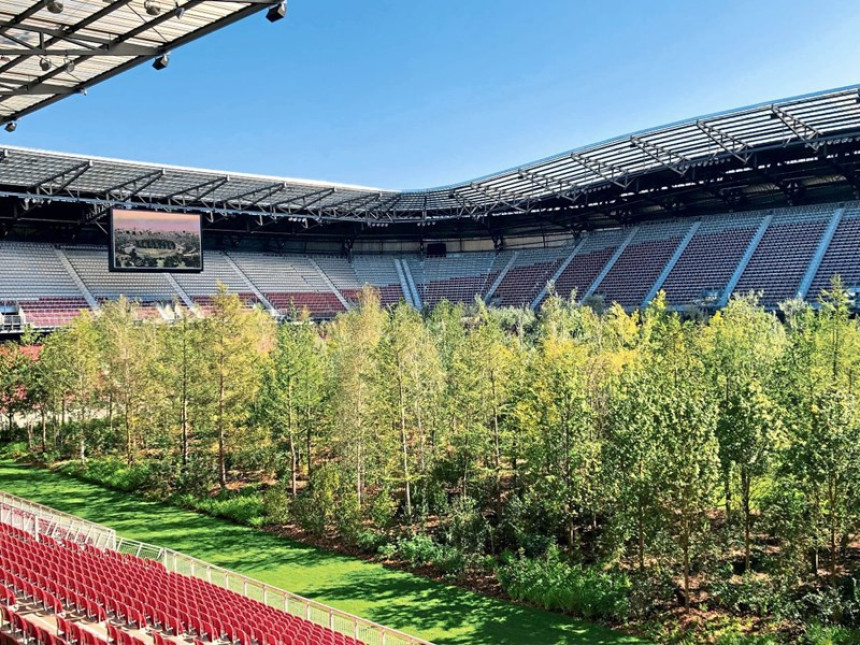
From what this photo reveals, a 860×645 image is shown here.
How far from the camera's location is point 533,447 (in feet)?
66.1

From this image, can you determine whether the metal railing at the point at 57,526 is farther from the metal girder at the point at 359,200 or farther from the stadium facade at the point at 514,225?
the metal girder at the point at 359,200

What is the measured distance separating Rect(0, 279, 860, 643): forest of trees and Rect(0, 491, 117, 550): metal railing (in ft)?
20.6

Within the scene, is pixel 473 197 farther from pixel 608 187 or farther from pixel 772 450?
pixel 772 450

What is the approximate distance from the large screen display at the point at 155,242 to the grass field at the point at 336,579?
1140 inches

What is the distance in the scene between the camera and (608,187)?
206 feet

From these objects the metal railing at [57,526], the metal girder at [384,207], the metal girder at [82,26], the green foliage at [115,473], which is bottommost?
the green foliage at [115,473]

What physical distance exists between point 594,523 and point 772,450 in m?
5.97

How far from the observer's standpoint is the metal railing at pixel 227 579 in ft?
44.7

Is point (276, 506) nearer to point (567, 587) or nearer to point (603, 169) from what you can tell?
point (567, 587)

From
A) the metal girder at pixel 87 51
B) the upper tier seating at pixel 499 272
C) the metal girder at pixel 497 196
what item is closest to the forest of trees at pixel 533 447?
the metal girder at pixel 87 51

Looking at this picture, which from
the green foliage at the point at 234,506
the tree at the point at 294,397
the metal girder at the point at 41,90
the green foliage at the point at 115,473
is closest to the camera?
the metal girder at the point at 41,90

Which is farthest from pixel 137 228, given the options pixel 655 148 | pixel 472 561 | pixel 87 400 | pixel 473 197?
pixel 472 561

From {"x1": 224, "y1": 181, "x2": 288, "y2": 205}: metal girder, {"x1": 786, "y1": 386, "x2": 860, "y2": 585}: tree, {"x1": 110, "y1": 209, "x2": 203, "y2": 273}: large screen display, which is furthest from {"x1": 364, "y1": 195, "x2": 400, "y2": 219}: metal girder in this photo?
{"x1": 786, "y1": 386, "x2": 860, "y2": 585}: tree

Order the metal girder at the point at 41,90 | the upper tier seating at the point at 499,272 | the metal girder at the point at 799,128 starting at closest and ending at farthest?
the metal girder at the point at 41,90 → the metal girder at the point at 799,128 → the upper tier seating at the point at 499,272
